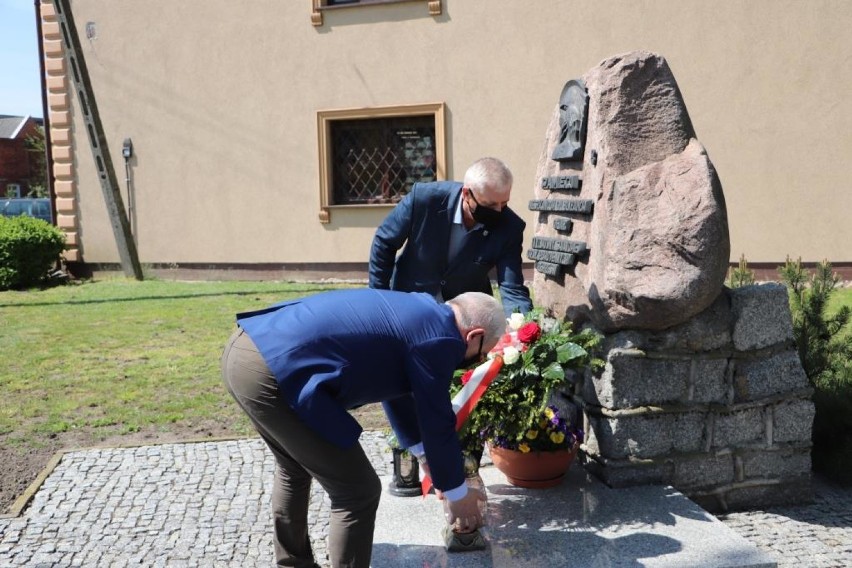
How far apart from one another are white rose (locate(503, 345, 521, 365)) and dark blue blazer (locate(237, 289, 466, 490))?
900mm

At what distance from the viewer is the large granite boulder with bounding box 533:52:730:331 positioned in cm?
399

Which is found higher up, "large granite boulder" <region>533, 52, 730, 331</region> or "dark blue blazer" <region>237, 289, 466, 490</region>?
"large granite boulder" <region>533, 52, 730, 331</region>

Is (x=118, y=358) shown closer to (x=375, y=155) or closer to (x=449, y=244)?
(x=449, y=244)

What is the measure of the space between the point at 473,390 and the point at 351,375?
880 mm

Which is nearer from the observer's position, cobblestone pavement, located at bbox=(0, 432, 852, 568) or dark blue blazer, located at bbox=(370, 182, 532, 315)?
cobblestone pavement, located at bbox=(0, 432, 852, 568)

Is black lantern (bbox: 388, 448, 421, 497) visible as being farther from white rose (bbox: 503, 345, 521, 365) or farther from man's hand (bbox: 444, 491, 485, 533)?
man's hand (bbox: 444, 491, 485, 533)

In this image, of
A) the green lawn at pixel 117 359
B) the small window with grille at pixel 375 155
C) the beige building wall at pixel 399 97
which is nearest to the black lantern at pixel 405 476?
the green lawn at pixel 117 359

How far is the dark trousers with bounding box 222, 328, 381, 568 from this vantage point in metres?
2.93

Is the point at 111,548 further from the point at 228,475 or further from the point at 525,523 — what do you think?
the point at 525,523

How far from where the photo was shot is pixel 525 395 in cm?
405

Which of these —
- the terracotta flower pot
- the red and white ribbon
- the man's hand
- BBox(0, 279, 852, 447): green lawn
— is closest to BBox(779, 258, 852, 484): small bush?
BBox(0, 279, 852, 447): green lawn

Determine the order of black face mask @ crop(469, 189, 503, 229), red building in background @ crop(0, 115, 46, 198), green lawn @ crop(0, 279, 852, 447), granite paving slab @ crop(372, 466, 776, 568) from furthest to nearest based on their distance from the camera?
red building in background @ crop(0, 115, 46, 198) → green lawn @ crop(0, 279, 852, 447) → black face mask @ crop(469, 189, 503, 229) → granite paving slab @ crop(372, 466, 776, 568)

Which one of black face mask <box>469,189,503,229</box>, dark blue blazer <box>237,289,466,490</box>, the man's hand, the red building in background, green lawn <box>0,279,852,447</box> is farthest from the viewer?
the red building in background

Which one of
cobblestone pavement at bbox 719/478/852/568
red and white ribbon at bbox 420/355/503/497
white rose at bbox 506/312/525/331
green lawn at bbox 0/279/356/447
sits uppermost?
white rose at bbox 506/312/525/331
